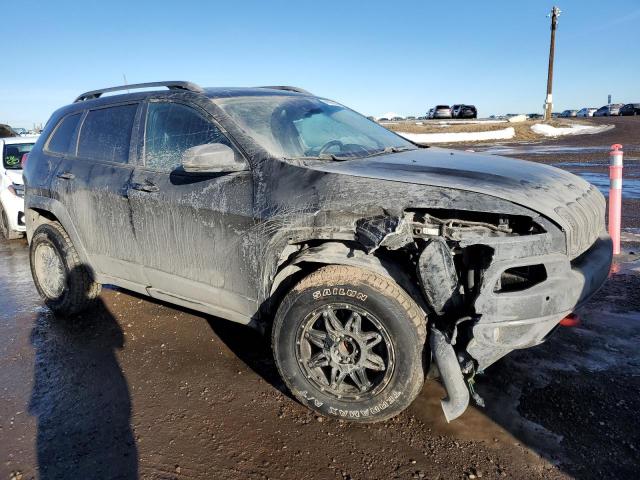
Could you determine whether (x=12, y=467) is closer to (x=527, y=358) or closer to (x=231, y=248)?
(x=231, y=248)

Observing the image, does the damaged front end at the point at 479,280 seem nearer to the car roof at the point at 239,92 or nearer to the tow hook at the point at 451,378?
the tow hook at the point at 451,378

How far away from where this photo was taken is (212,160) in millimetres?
2971

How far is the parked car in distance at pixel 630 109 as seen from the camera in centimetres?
5312

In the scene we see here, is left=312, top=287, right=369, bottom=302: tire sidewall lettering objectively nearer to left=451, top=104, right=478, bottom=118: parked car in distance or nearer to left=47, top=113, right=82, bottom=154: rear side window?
left=47, top=113, right=82, bottom=154: rear side window

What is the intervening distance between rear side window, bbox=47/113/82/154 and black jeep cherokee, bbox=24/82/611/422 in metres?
0.63

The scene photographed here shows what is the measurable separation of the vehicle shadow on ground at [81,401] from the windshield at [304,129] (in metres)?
1.88

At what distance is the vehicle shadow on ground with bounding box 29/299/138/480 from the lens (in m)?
2.60

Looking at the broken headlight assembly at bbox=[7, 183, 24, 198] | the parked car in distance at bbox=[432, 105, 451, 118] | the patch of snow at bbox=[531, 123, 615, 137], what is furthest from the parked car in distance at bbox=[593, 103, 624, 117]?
the broken headlight assembly at bbox=[7, 183, 24, 198]

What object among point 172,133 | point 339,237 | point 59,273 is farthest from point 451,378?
point 59,273

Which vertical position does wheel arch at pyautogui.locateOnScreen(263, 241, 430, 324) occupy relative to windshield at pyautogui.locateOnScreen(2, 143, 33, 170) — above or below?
below

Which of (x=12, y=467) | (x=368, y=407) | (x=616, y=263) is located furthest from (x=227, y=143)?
(x=616, y=263)

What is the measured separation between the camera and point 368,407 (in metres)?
2.74

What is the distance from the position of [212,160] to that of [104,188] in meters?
1.32

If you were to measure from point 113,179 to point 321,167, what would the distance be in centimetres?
177
